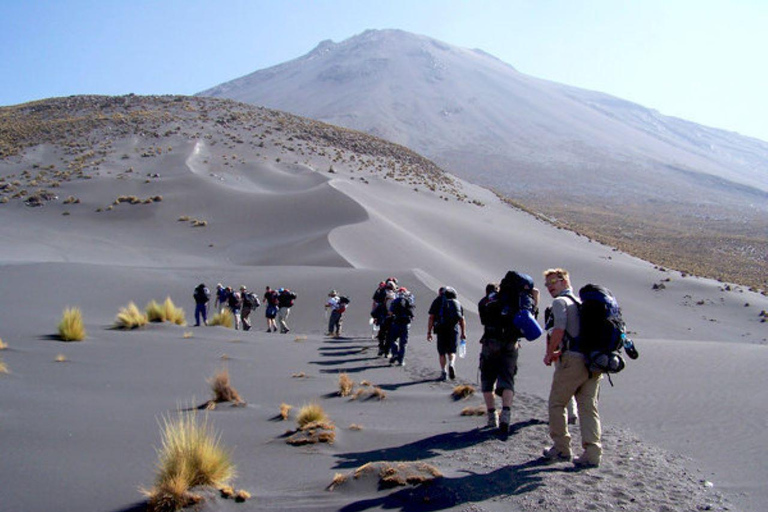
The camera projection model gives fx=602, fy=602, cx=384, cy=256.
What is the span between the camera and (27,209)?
36438mm

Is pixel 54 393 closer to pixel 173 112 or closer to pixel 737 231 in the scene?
pixel 173 112

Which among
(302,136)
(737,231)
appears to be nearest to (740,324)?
(302,136)

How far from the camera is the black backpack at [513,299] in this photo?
616 cm

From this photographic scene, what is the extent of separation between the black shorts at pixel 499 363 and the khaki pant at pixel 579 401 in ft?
3.46

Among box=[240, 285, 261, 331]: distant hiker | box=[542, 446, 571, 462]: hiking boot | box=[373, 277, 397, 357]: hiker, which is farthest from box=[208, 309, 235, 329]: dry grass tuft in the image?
box=[542, 446, 571, 462]: hiking boot

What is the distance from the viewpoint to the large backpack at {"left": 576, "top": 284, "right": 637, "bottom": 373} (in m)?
5.13

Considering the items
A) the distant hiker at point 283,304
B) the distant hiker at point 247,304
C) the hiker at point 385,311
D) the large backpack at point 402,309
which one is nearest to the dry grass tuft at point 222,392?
the large backpack at point 402,309

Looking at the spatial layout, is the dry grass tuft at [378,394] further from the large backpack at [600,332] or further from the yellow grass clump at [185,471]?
the yellow grass clump at [185,471]

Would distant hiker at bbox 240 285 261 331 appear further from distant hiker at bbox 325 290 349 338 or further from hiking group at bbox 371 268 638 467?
hiking group at bbox 371 268 638 467

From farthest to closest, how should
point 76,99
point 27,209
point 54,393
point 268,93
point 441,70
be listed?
point 441,70 < point 268,93 < point 76,99 < point 27,209 < point 54,393

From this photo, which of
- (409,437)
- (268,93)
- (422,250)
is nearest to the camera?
(409,437)

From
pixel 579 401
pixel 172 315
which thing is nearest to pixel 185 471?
pixel 579 401

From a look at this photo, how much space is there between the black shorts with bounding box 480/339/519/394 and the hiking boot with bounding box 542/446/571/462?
1042mm

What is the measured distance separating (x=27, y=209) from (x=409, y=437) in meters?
37.6
